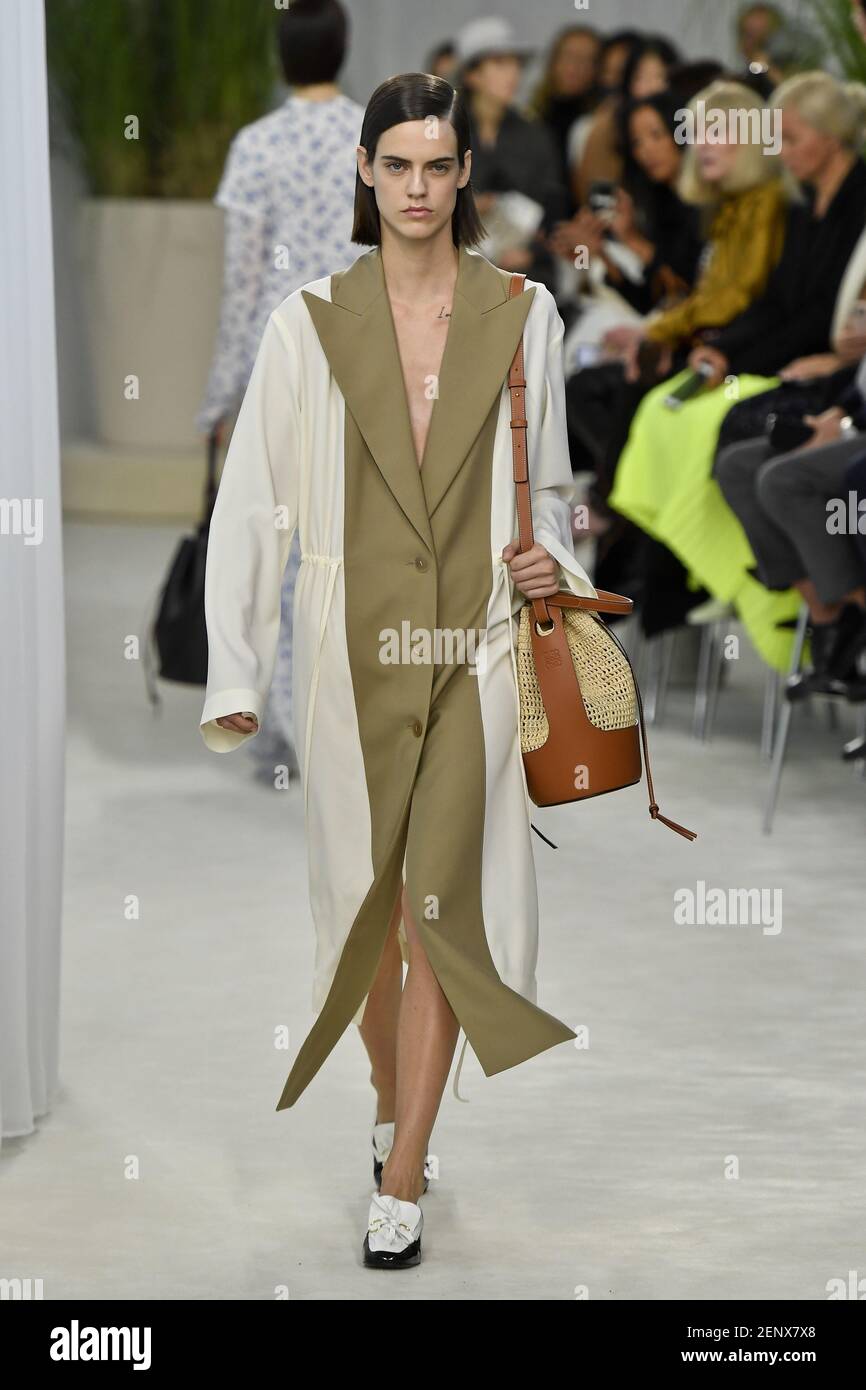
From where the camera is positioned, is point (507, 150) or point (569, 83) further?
point (569, 83)

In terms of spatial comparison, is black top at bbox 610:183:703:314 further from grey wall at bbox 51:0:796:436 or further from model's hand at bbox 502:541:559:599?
grey wall at bbox 51:0:796:436

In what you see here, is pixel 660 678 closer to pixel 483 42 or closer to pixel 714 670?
pixel 714 670

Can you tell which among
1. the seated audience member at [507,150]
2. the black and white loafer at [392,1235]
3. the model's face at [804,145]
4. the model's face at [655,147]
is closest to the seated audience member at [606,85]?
the seated audience member at [507,150]

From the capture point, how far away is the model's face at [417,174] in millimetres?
2518

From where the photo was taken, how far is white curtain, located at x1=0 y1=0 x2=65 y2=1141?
2.94 metres

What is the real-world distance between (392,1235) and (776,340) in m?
3.24

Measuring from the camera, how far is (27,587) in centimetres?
303

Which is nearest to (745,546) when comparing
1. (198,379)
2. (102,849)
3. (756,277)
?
(756,277)

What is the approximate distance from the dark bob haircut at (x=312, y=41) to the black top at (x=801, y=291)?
1.26 metres

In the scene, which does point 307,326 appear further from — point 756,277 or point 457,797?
point 756,277

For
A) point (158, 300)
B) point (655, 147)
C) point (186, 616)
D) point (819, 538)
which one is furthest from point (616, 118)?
point (819, 538)

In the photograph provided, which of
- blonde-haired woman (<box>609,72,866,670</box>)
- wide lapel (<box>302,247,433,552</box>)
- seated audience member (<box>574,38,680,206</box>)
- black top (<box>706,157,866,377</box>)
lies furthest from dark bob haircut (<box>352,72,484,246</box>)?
seated audience member (<box>574,38,680,206</box>)

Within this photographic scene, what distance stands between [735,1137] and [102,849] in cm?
197
